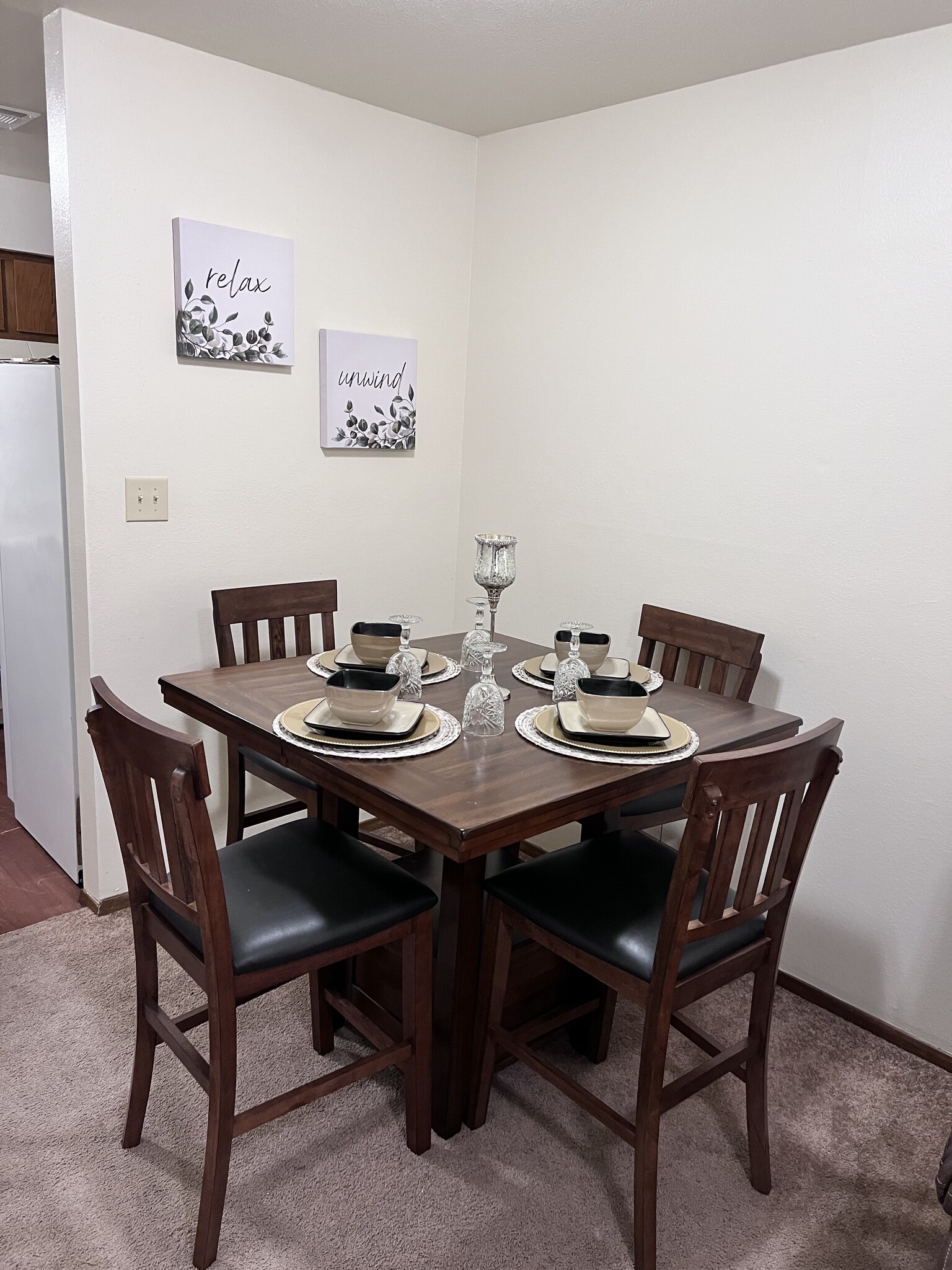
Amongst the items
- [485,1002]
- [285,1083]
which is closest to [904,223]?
[485,1002]

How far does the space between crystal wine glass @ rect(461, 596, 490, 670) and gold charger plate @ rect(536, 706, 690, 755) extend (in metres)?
0.21

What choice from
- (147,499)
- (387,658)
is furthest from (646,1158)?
(147,499)

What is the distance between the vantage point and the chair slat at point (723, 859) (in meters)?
1.37

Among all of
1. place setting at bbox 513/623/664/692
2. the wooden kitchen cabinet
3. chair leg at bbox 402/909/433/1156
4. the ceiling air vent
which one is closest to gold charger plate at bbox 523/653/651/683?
place setting at bbox 513/623/664/692

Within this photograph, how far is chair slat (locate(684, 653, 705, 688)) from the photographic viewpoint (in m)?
2.41

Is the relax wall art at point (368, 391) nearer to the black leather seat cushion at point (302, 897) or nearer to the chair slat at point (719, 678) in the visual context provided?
the chair slat at point (719, 678)

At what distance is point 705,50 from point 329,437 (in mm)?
1405

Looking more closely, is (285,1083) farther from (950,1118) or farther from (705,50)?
(705,50)

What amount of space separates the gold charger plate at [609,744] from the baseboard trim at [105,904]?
1.41 metres

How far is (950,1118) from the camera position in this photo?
1.94m

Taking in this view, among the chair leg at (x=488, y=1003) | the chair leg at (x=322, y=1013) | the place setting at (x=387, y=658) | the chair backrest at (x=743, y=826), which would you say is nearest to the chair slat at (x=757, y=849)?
the chair backrest at (x=743, y=826)

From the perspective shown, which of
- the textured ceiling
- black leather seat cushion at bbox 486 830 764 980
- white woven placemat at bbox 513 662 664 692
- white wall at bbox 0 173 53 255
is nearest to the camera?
black leather seat cushion at bbox 486 830 764 980

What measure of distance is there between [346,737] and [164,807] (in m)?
0.36

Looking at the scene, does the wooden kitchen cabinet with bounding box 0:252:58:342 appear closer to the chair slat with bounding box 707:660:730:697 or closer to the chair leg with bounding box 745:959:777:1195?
the chair slat with bounding box 707:660:730:697
